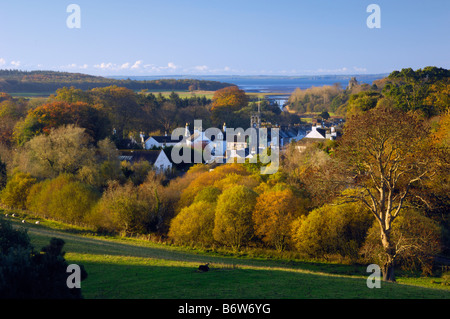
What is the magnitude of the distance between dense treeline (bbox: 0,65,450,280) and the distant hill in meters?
80.8

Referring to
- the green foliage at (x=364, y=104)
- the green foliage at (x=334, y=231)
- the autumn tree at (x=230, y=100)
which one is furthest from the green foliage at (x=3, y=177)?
the autumn tree at (x=230, y=100)

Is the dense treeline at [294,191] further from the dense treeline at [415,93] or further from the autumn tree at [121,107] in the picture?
the autumn tree at [121,107]

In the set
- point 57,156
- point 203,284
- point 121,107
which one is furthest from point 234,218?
point 121,107

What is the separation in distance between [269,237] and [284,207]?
2.30 m

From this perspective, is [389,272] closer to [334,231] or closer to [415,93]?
[334,231]

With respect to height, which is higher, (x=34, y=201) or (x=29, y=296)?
(x=29, y=296)

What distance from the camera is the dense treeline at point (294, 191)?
1995 centimetres

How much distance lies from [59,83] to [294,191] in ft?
422

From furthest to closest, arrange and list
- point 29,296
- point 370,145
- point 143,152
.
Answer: point 143,152 → point 370,145 → point 29,296

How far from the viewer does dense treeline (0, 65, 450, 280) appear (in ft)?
65.5

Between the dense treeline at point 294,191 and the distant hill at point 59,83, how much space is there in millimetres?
80777
